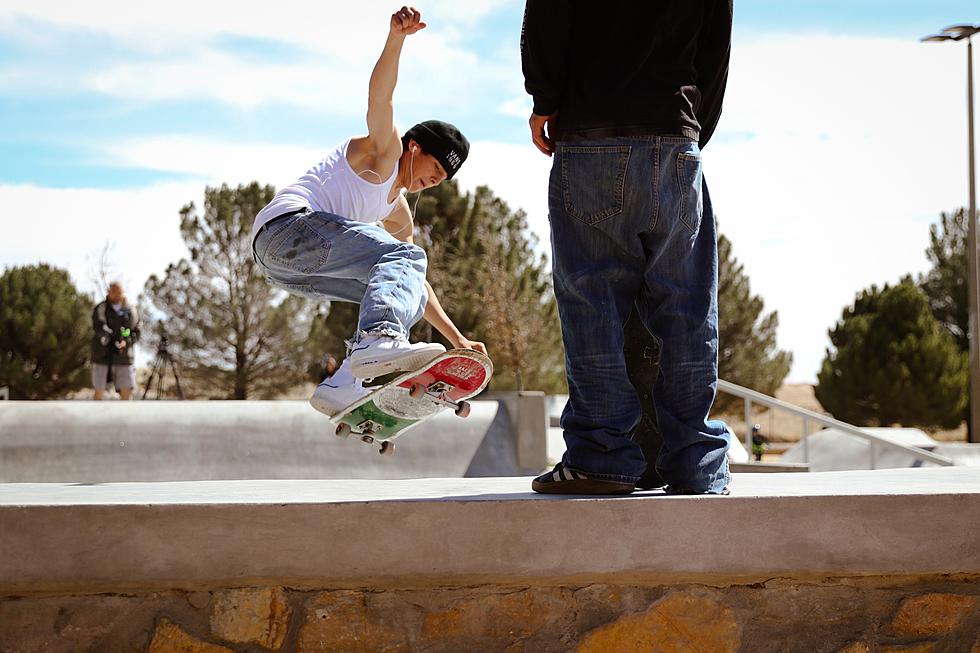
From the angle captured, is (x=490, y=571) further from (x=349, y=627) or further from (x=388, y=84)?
(x=388, y=84)

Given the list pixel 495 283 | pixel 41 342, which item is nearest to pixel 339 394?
pixel 495 283

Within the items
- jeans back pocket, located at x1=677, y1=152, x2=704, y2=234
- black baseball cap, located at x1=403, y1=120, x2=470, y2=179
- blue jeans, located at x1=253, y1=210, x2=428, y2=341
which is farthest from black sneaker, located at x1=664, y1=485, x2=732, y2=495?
black baseball cap, located at x1=403, y1=120, x2=470, y2=179

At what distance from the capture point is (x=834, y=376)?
37.3m

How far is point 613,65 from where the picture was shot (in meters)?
2.83

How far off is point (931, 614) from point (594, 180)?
1.42 m

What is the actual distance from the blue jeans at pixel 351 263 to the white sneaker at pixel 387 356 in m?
0.06

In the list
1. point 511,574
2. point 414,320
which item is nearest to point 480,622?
point 511,574

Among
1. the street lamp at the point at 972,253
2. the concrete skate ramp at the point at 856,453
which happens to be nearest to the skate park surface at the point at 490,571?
the concrete skate ramp at the point at 856,453

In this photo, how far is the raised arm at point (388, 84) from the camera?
11.7 ft

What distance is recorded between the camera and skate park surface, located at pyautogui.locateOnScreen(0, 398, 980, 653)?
2.39 metres

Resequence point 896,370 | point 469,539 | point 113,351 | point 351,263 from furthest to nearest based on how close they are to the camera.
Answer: point 896,370
point 113,351
point 351,263
point 469,539

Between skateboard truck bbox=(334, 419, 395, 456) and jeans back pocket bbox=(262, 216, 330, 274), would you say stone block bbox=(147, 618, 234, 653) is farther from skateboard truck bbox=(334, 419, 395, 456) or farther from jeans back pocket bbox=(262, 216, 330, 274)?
jeans back pocket bbox=(262, 216, 330, 274)

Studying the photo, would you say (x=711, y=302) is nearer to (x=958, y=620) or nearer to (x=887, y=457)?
(x=958, y=620)

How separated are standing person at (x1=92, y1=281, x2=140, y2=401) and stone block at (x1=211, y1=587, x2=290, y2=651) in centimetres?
1234
